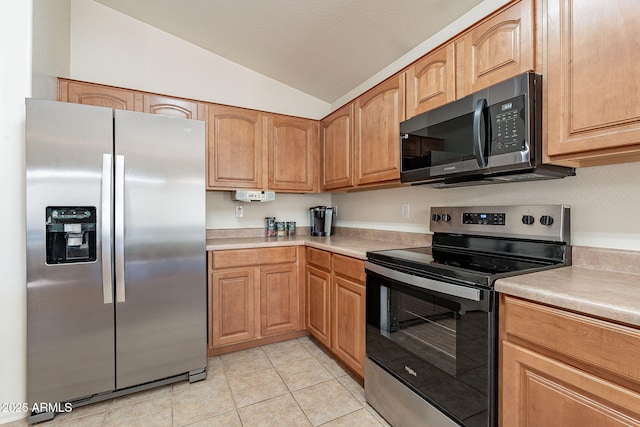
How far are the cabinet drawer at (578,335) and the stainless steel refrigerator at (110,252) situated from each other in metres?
1.81

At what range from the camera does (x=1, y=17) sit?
5.56 ft

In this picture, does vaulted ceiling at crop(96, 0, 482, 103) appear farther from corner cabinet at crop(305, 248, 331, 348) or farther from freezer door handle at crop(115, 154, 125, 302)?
corner cabinet at crop(305, 248, 331, 348)

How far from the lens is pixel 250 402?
6.02ft

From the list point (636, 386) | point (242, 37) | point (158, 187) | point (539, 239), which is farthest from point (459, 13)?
point (158, 187)

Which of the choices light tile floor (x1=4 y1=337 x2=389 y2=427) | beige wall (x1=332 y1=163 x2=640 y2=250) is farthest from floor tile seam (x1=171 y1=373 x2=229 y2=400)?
beige wall (x1=332 y1=163 x2=640 y2=250)

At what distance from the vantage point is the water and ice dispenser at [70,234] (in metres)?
1.69

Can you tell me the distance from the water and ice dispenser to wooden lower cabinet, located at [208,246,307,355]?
79 centimetres

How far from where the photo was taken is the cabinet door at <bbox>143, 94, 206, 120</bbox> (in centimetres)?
242

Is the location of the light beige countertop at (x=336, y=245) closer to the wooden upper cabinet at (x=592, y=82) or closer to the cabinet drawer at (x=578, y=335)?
the cabinet drawer at (x=578, y=335)

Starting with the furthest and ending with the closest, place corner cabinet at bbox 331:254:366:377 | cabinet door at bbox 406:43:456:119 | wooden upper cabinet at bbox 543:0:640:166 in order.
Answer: corner cabinet at bbox 331:254:366:377 < cabinet door at bbox 406:43:456:119 < wooden upper cabinet at bbox 543:0:640:166

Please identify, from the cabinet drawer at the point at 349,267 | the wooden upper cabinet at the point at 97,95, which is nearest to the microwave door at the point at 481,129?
the cabinet drawer at the point at 349,267

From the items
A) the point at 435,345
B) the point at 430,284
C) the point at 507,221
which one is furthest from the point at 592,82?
the point at 435,345

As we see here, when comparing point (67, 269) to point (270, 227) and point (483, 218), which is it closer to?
point (270, 227)

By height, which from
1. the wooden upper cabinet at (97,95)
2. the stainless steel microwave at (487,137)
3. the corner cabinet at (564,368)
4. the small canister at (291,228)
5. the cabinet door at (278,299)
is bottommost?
the cabinet door at (278,299)
